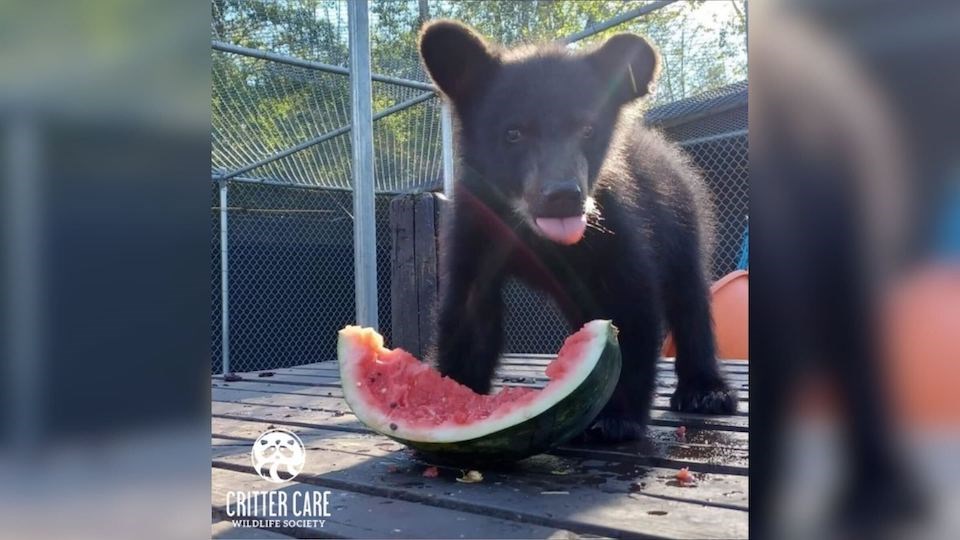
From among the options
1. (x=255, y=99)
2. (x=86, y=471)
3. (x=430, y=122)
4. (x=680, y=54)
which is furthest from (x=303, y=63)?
(x=86, y=471)

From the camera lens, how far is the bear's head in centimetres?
274

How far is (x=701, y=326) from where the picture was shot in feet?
11.6

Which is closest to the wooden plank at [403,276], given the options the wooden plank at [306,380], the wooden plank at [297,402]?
the wooden plank at [306,380]

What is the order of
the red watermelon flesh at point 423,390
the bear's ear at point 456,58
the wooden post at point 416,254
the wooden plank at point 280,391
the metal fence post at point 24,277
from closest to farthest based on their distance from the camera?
1. the metal fence post at point 24,277
2. the red watermelon flesh at point 423,390
3. the bear's ear at point 456,58
4. the wooden plank at point 280,391
5. the wooden post at point 416,254

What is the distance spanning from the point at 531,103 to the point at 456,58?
1.27 ft

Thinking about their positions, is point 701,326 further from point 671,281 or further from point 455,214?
point 455,214

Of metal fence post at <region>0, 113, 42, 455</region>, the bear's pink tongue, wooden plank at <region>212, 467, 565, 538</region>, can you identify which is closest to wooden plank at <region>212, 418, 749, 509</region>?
wooden plank at <region>212, 467, 565, 538</region>

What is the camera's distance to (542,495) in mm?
1660

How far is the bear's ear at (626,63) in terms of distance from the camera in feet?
9.60

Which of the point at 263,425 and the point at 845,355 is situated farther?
the point at 263,425

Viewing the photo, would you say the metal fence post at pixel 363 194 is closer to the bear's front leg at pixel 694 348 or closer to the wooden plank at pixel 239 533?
the bear's front leg at pixel 694 348

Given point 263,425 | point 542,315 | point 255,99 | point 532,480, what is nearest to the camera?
point 532,480

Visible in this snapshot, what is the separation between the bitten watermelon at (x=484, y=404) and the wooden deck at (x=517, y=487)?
8cm

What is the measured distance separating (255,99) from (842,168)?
3.79m
